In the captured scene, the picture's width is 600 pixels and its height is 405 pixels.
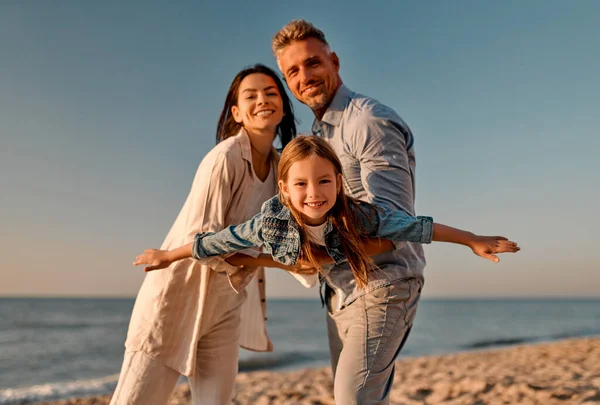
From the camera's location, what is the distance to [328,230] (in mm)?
2168

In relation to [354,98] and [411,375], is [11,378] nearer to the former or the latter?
[411,375]

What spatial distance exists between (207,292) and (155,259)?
1.24 feet

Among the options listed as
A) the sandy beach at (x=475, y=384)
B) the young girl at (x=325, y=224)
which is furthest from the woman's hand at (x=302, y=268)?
the sandy beach at (x=475, y=384)

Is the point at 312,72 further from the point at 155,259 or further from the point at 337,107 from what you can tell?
the point at 155,259

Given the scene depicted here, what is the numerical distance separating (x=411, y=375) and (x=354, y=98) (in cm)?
805

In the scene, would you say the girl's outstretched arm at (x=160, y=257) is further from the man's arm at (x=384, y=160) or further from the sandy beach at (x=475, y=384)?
the sandy beach at (x=475, y=384)

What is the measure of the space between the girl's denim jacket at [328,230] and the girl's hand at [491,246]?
21 cm

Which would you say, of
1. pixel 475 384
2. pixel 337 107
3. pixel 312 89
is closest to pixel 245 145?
pixel 312 89

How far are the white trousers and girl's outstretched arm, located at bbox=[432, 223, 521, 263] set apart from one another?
1.27 metres

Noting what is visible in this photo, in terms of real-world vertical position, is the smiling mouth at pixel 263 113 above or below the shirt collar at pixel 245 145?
above

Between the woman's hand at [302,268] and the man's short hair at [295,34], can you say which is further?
the man's short hair at [295,34]

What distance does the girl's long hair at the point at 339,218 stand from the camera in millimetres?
2127

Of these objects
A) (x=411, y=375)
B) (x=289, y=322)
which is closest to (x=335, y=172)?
(x=411, y=375)

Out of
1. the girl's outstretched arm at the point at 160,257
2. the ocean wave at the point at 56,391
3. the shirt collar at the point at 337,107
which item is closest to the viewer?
the girl's outstretched arm at the point at 160,257
